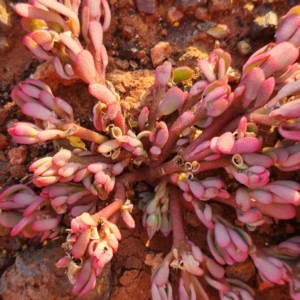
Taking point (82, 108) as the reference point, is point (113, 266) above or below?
below

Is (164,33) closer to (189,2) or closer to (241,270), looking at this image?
(189,2)

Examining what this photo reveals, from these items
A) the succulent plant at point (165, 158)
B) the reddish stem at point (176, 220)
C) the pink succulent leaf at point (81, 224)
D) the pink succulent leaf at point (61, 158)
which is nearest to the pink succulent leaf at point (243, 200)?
the succulent plant at point (165, 158)

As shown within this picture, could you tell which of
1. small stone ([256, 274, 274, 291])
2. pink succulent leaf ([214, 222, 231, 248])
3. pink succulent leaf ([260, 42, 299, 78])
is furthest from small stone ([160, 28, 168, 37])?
small stone ([256, 274, 274, 291])

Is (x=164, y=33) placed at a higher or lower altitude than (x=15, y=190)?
higher

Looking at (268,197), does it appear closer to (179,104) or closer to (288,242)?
(288,242)

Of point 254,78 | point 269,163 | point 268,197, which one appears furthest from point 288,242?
point 254,78

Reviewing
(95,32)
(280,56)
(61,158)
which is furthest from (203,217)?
(95,32)

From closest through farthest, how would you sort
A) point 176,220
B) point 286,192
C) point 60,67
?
point 286,192 < point 60,67 < point 176,220
